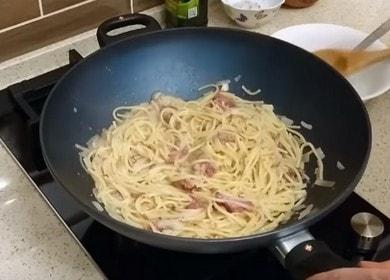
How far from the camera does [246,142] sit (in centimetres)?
101

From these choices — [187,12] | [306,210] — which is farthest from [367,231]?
[187,12]

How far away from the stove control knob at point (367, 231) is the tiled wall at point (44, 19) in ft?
1.94

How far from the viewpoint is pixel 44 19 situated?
3.90 ft

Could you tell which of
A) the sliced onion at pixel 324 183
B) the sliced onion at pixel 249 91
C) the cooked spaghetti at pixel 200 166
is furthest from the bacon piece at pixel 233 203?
the sliced onion at pixel 249 91

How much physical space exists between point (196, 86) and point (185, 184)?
221 mm

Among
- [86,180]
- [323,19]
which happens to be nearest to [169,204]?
[86,180]

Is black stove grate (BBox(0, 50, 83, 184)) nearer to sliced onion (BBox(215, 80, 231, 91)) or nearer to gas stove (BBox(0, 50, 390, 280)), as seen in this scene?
gas stove (BBox(0, 50, 390, 280))

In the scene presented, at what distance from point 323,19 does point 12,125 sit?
0.61 m

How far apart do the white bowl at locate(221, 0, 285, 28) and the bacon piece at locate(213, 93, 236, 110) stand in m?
0.25

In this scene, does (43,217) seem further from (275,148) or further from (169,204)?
(275,148)

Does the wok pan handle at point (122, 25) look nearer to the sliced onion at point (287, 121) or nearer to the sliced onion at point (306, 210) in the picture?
the sliced onion at point (287, 121)

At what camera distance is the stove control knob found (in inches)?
34.9

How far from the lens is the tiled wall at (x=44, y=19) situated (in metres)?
1.15

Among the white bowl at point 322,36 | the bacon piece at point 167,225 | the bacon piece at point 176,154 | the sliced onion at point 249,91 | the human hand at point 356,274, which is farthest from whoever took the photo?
the white bowl at point 322,36
